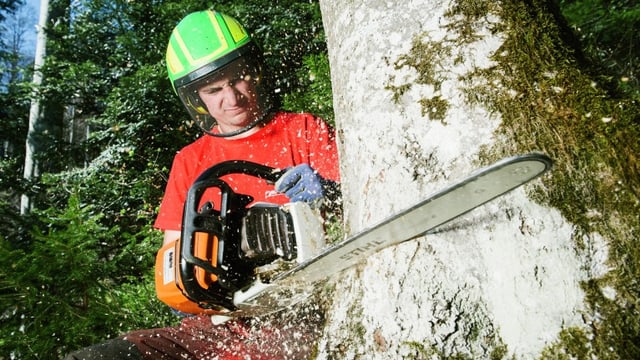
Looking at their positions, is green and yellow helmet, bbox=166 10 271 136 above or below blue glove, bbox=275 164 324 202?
above

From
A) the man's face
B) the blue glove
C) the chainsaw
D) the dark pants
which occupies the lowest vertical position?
the dark pants

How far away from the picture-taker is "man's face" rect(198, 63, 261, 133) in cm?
280

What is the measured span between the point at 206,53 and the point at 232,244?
5.06ft

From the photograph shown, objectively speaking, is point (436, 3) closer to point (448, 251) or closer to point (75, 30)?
point (448, 251)

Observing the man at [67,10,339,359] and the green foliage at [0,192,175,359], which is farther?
the green foliage at [0,192,175,359]

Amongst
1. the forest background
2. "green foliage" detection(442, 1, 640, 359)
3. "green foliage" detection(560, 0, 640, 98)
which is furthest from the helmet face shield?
"green foliage" detection(560, 0, 640, 98)

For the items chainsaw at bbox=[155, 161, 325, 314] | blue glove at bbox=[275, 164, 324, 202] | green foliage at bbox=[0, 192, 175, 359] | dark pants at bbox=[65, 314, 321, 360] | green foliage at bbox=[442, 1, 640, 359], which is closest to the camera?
green foliage at bbox=[442, 1, 640, 359]

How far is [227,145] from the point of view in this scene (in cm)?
279

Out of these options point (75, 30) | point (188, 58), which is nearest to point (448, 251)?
point (188, 58)

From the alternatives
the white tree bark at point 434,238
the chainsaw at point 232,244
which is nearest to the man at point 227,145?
the chainsaw at point 232,244

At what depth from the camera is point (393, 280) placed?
892 millimetres

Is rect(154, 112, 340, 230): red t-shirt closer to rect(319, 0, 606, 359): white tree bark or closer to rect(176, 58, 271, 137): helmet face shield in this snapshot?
rect(176, 58, 271, 137): helmet face shield

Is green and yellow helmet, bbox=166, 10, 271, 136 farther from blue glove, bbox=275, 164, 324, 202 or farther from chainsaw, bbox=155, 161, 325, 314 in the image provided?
chainsaw, bbox=155, 161, 325, 314

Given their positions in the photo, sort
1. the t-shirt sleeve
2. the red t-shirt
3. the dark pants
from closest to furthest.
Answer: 1. the dark pants
2. the red t-shirt
3. the t-shirt sleeve
